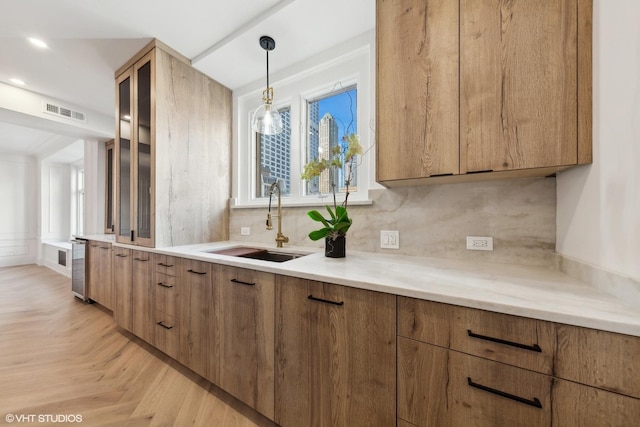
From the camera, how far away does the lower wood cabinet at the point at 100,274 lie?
260cm

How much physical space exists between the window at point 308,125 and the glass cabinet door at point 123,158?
0.96 metres

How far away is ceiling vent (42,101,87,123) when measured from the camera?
9.49ft

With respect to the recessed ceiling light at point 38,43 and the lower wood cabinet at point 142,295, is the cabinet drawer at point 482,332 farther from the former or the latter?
the recessed ceiling light at point 38,43

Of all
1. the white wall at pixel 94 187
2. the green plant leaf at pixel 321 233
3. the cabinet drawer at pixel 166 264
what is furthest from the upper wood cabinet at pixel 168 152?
the white wall at pixel 94 187

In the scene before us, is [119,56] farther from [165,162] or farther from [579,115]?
[579,115]

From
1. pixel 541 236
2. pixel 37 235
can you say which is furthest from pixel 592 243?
pixel 37 235

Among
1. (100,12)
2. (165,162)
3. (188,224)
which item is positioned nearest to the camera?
(100,12)

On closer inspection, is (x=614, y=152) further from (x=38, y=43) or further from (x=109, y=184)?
(x=109, y=184)

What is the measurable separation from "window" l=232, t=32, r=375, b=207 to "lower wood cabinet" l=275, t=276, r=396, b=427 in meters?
0.90

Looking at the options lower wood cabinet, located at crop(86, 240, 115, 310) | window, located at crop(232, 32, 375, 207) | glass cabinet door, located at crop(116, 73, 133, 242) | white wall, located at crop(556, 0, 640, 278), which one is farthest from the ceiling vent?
white wall, located at crop(556, 0, 640, 278)

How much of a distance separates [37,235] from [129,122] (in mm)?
6267

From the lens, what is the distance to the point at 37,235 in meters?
5.69

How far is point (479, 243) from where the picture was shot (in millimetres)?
1356

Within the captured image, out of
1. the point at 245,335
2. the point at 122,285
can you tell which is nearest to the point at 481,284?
the point at 245,335
